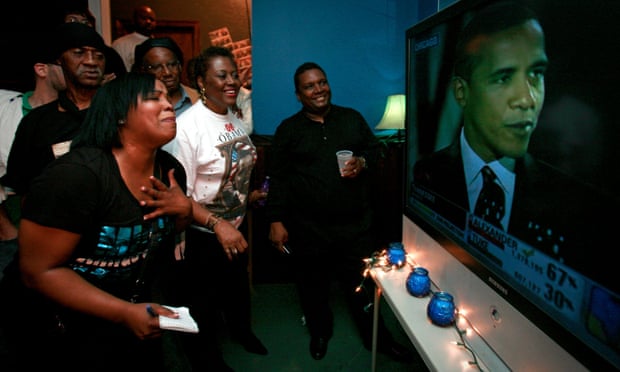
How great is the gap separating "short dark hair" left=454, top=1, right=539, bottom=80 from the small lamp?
2006 mm

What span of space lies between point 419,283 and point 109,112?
1.19 m

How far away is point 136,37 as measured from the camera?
3.41 m

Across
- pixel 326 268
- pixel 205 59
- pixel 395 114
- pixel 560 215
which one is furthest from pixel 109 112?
pixel 395 114

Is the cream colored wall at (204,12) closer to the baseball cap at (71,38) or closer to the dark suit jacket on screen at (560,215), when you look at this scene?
the baseball cap at (71,38)

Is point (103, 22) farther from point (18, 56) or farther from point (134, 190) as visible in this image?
point (134, 190)

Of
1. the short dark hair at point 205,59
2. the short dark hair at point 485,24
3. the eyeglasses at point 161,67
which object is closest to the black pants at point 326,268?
the short dark hair at point 205,59

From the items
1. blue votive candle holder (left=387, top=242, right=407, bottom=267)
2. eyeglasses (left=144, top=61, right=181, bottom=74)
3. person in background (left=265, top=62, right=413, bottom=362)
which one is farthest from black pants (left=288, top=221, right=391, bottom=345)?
eyeglasses (left=144, top=61, right=181, bottom=74)

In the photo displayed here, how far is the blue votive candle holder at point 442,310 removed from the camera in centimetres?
123

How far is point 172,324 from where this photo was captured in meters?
1.15

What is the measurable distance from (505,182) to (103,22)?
13.6 ft

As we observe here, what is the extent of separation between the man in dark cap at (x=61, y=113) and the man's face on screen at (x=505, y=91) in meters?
1.57

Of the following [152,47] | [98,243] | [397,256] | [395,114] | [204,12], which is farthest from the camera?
[204,12]

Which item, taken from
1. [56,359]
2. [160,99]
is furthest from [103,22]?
[56,359]

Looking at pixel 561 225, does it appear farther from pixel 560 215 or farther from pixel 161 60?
pixel 161 60
